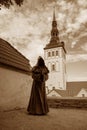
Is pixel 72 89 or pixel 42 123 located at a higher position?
pixel 72 89

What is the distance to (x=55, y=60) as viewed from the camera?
58469mm

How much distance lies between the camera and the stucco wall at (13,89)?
7.08m

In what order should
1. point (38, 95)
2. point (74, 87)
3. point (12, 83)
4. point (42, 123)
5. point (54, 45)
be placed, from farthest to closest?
point (54, 45) → point (74, 87) → point (12, 83) → point (38, 95) → point (42, 123)

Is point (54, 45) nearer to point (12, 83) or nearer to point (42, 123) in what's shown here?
point (12, 83)

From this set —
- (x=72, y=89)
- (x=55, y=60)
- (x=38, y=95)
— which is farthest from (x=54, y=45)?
(x=38, y=95)

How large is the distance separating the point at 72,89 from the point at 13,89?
48.4m

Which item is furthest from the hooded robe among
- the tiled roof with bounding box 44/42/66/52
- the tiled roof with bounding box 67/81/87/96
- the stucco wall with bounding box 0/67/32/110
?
the tiled roof with bounding box 44/42/66/52

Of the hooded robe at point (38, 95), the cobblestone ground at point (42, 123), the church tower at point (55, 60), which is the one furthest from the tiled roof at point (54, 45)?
the cobblestone ground at point (42, 123)

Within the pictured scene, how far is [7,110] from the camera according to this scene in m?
7.21

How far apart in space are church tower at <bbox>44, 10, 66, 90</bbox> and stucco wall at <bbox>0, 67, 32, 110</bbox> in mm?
46108

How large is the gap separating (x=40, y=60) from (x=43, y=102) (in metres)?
1.72

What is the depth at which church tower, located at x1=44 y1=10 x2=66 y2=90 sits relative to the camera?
55453 millimetres

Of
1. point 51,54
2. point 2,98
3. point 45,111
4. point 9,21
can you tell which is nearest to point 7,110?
point 2,98

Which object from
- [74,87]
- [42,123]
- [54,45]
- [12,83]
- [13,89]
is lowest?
[42,123]
